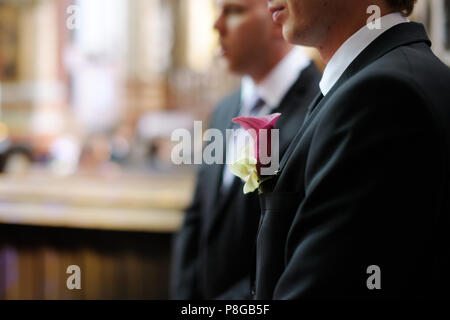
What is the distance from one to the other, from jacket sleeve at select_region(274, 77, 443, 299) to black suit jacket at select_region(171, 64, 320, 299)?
0.39 meters

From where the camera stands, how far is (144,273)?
2.31m

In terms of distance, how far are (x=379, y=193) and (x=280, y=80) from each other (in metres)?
0.75

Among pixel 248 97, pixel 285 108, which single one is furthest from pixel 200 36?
pixel 285 108

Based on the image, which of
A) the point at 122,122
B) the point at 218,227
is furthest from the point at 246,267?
the point at 122,122

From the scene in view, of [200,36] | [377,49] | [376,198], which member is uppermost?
[200,36]

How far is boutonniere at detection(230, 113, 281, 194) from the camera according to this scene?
836 millimetres

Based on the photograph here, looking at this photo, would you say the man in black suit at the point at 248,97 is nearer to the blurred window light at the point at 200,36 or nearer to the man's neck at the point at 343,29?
the man's neck at the point at 343,29

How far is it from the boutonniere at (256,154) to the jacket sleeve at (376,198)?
0.16m

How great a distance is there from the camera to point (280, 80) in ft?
4.45

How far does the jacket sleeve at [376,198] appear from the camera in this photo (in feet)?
2.17

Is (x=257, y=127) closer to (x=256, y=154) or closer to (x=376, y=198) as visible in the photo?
(x=256, y=154)

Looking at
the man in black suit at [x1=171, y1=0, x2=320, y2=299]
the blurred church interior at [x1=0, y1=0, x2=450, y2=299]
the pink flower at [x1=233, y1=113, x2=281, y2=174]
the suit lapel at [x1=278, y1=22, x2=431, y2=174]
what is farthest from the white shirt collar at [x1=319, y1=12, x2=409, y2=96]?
the blurred church interior at [x1=0, y1=0, x2=450, y2=299]

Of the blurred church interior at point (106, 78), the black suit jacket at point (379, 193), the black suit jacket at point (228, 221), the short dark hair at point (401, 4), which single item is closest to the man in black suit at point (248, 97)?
the black suit jacket at point (228, 221)
